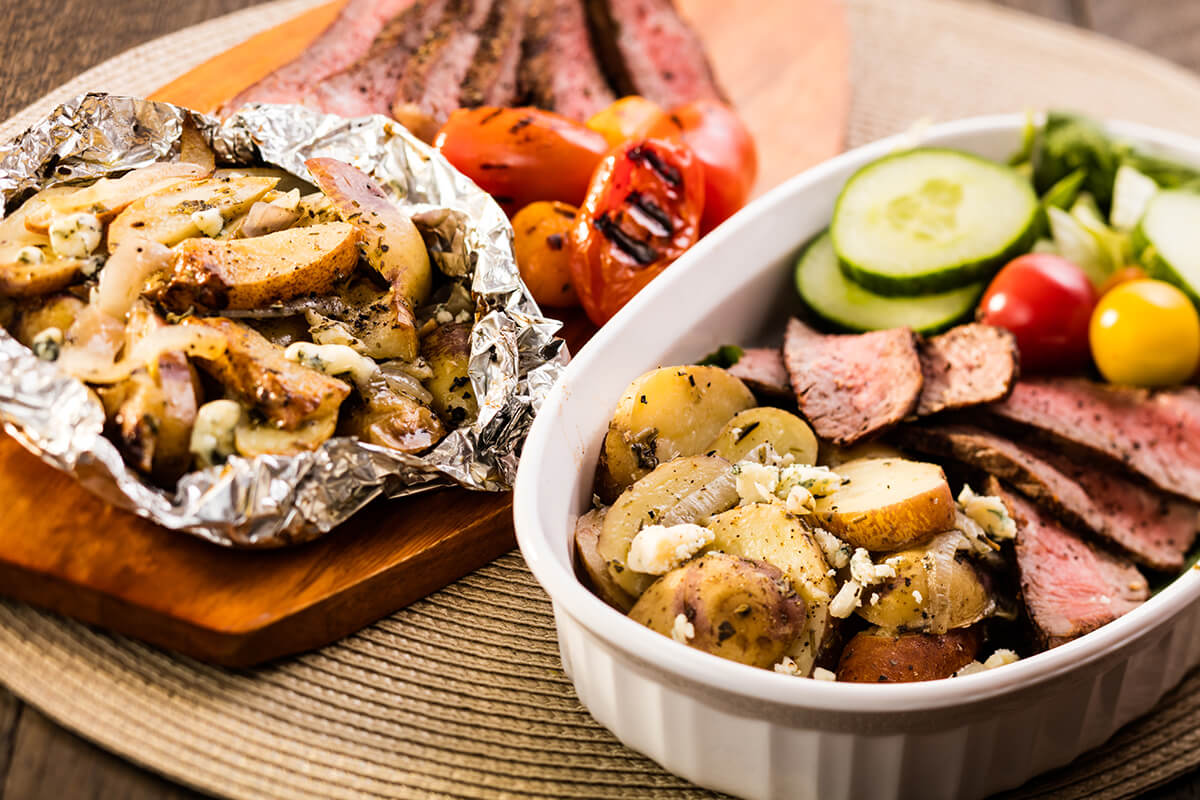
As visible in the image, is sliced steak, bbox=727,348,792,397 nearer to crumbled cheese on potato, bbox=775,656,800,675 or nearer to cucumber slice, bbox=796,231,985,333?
cucumber slice, bbox=796,231,985,333

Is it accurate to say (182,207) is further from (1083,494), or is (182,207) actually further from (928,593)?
(1083,494)

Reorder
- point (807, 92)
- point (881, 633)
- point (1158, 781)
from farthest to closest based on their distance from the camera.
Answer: point (807, 92) → point (1158, 781) → point (881, 633)

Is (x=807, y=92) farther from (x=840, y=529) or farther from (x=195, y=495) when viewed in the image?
(x=195, y=495)

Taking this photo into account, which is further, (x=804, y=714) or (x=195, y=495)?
(x=195, y=495)

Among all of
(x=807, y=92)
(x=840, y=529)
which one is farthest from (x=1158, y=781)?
(x=807, y=92)

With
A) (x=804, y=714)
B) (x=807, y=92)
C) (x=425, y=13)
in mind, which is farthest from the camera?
(x=807, y=92)

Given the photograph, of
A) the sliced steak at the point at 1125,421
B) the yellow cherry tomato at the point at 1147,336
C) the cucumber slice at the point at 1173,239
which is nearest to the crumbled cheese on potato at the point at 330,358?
the sliced steak at the point at 1125,421
